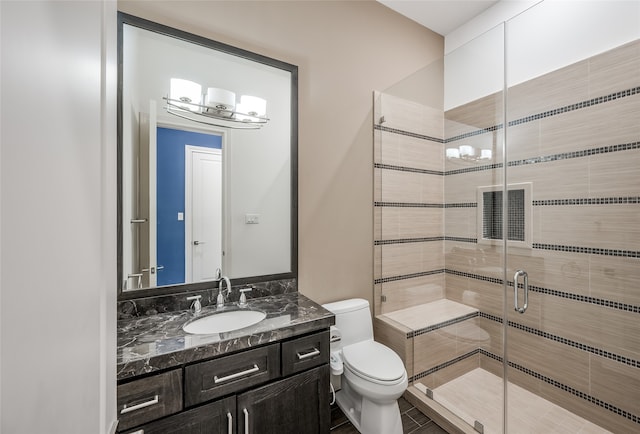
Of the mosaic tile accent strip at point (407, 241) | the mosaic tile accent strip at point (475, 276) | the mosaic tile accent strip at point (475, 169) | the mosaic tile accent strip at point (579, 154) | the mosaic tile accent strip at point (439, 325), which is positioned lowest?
the mosaic tile accent strip at point (439, 325)

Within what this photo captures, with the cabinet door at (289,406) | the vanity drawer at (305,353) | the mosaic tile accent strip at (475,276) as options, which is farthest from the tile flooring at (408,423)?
the mosaic tile accent strip at (475,276)

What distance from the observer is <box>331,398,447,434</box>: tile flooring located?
1.80 m

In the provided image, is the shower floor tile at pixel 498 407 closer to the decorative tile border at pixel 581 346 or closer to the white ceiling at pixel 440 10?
the decorative tile border at pixel 581 346

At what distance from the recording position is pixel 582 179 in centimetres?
171

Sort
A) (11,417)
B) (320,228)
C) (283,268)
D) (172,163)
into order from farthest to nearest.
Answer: (320,228) → (283,268) → (172,163) → (11,417)

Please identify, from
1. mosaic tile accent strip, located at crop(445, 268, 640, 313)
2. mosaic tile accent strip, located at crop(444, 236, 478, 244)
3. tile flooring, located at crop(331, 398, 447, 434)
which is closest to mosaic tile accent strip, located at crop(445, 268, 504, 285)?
mosaic tile accent strip, located at crop(445, 268, 640, 313)

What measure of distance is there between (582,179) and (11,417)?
2.42 meters

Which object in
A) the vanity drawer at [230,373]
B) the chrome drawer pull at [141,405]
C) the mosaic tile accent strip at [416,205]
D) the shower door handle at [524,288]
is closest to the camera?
the chrome drawer pull at [141,405]

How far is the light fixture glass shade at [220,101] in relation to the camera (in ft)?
5.34

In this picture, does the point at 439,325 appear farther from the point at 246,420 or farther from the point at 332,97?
the point at 332,97

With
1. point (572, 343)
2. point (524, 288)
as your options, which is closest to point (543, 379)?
point (572, 343)

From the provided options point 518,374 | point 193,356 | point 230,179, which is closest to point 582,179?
point 518,374

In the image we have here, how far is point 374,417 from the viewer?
5.47ft

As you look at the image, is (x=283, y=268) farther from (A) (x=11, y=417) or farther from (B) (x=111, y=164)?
(A) (x=11, y=417)
